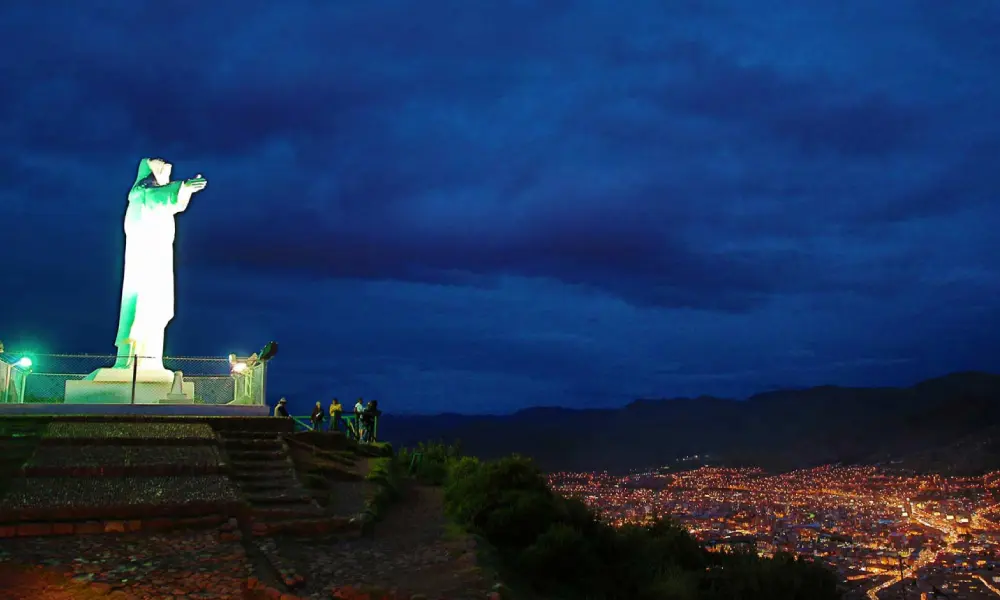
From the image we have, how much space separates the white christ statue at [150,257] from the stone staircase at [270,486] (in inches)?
219

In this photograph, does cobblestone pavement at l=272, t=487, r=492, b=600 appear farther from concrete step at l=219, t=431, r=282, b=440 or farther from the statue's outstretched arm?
the statue's outstretched arm

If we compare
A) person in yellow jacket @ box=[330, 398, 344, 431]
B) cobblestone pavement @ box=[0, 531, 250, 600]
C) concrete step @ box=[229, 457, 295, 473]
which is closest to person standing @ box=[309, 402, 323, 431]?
person in yellow jacket @ box=[330, 398, 344, 431]

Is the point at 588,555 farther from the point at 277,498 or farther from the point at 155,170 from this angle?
the point at 155,170

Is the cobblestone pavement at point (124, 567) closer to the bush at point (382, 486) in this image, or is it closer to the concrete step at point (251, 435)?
the bush at point (382, 486)

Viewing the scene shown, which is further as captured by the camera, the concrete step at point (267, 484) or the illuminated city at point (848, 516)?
the illuminated city at point (848, 516)

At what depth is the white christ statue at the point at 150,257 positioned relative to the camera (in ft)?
66.4

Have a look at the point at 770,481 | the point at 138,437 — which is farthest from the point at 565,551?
the point at 770,481

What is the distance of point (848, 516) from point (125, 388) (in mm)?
27229

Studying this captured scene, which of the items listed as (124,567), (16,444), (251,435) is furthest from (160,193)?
(124,567)

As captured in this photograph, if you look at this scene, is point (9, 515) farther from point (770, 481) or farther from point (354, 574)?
point (770, 481)

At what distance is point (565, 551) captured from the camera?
1227cm

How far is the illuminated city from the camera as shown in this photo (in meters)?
19.4

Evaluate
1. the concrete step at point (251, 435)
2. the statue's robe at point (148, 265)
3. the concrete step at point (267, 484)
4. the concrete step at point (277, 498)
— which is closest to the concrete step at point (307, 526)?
the concrete step at point (277, 498)

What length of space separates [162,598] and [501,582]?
4035mm
